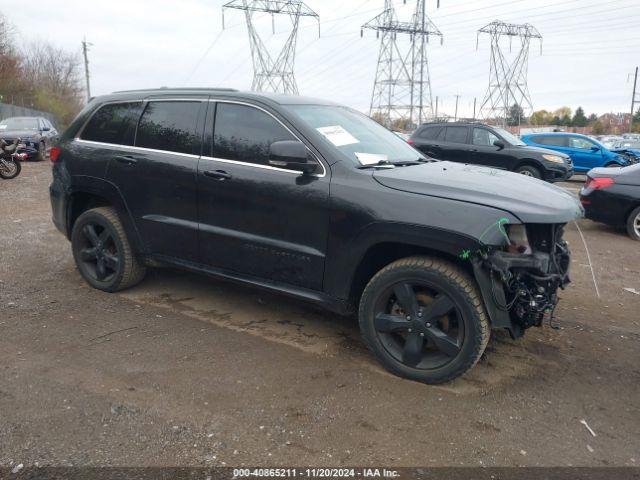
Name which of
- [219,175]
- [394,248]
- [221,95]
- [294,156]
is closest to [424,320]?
[394,248]

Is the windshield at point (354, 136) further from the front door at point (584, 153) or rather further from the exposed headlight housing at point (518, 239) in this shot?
the front door at point (584, 153)

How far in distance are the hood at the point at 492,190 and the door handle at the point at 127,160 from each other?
213cm

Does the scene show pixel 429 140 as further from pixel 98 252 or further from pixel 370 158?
pixel 98 252

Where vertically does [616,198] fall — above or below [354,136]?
below

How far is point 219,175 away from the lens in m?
4.00

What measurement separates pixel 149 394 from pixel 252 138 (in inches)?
75.7

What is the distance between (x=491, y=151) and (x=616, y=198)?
482 centimetres

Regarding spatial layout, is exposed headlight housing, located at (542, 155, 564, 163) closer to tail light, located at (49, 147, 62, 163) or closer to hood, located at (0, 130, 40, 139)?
tail light, located at (49, 147, 62, 163)

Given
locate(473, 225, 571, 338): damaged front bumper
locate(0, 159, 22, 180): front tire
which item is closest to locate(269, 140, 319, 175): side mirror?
locate(473, 225, 571, 338): damaged front bumper

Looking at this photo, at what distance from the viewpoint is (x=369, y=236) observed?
341cm

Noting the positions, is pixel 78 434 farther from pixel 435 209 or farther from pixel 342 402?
pixel 435 209

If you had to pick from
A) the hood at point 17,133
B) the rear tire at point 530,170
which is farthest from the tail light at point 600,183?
the hood at point 17,133

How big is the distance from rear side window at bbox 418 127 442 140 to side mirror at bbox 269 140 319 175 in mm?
10635

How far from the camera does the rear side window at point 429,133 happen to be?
44.8 feet
